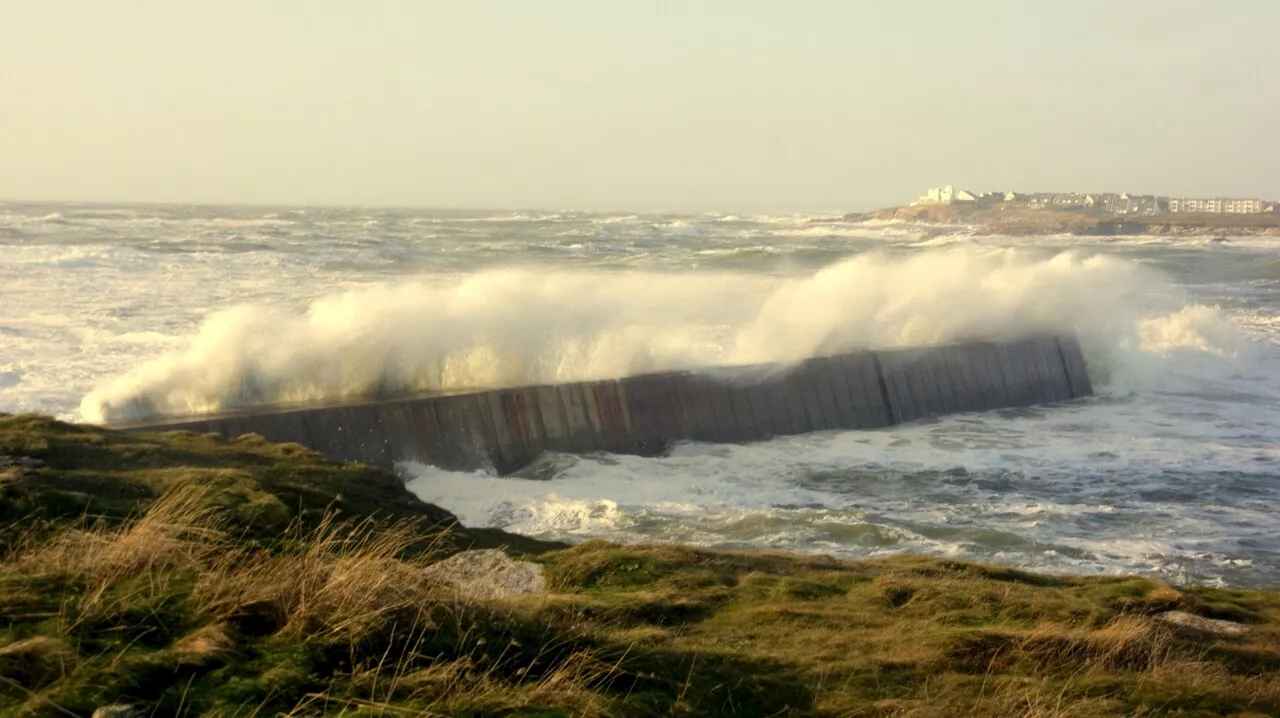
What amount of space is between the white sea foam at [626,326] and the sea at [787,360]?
0.21 feet

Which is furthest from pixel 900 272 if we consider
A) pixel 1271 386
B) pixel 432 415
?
pixel 432 415

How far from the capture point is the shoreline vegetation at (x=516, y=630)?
12.2 ft

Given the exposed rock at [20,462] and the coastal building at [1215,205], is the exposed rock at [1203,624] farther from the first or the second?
the coastal building at [1215,205]

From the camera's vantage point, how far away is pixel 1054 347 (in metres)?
24.6

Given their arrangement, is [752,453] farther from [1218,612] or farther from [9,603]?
[9,603]

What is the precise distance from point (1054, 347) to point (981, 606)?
19272 mm

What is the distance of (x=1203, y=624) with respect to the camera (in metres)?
7.18

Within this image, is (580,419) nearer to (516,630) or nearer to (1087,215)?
(516,630)

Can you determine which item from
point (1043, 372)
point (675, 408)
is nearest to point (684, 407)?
point (675, 408)

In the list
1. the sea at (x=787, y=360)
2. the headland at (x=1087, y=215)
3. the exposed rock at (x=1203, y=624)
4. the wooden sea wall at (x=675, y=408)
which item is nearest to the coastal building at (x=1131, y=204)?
the headland at (x=1087, y=215)

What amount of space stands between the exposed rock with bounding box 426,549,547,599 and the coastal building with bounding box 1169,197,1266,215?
16596 centimetres

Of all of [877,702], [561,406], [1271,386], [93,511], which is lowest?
[1271,386]

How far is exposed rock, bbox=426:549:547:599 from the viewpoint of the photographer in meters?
6.66

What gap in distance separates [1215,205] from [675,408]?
16469cm
